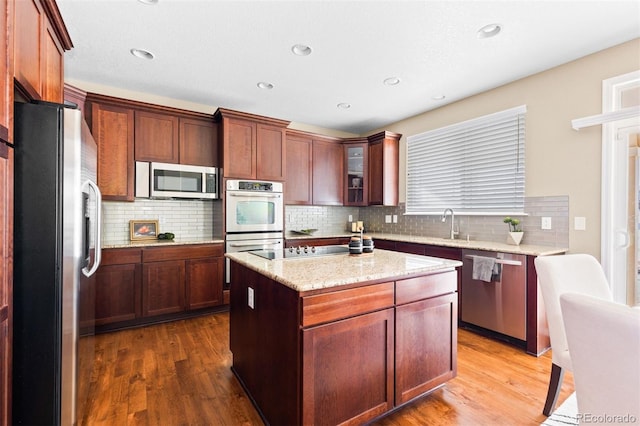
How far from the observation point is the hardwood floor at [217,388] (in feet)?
5.87

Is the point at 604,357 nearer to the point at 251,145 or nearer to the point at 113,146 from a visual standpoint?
the point at 251,145

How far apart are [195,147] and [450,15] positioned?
3001 mm

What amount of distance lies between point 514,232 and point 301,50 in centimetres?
277

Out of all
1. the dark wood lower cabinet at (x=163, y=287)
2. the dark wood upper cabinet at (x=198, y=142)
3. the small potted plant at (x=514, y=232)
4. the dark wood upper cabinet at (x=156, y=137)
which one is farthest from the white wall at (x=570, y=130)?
the dark wood lower cabinet at (x=163, y=287)

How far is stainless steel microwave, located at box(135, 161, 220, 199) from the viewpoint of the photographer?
11.3ft

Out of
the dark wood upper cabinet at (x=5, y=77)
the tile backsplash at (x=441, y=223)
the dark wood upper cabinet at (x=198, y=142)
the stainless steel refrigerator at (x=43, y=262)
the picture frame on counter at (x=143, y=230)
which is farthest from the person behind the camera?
the dark wood upper cabinet at (x=198, y=142)

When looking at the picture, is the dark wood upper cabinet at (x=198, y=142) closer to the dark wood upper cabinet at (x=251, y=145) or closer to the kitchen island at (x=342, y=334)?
the dark wood upper cabinet at (x=251, y=145)

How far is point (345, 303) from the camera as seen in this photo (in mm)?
1541

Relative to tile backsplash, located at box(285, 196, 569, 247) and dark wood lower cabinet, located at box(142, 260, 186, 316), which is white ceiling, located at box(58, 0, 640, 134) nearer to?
tile backsplash, located at box(285, 196, 569, 247)

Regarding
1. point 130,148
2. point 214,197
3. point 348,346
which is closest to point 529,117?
point 348,346

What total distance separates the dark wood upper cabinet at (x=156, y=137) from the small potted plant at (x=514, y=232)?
3804mm

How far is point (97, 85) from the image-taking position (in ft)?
11.1

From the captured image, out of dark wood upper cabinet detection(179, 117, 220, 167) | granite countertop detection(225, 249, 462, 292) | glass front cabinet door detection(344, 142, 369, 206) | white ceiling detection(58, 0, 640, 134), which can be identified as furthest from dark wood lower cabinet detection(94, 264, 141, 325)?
glass front cabinet door detection(344, 142, 369, 206)

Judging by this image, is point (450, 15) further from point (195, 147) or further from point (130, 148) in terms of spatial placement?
point (130, 148)
